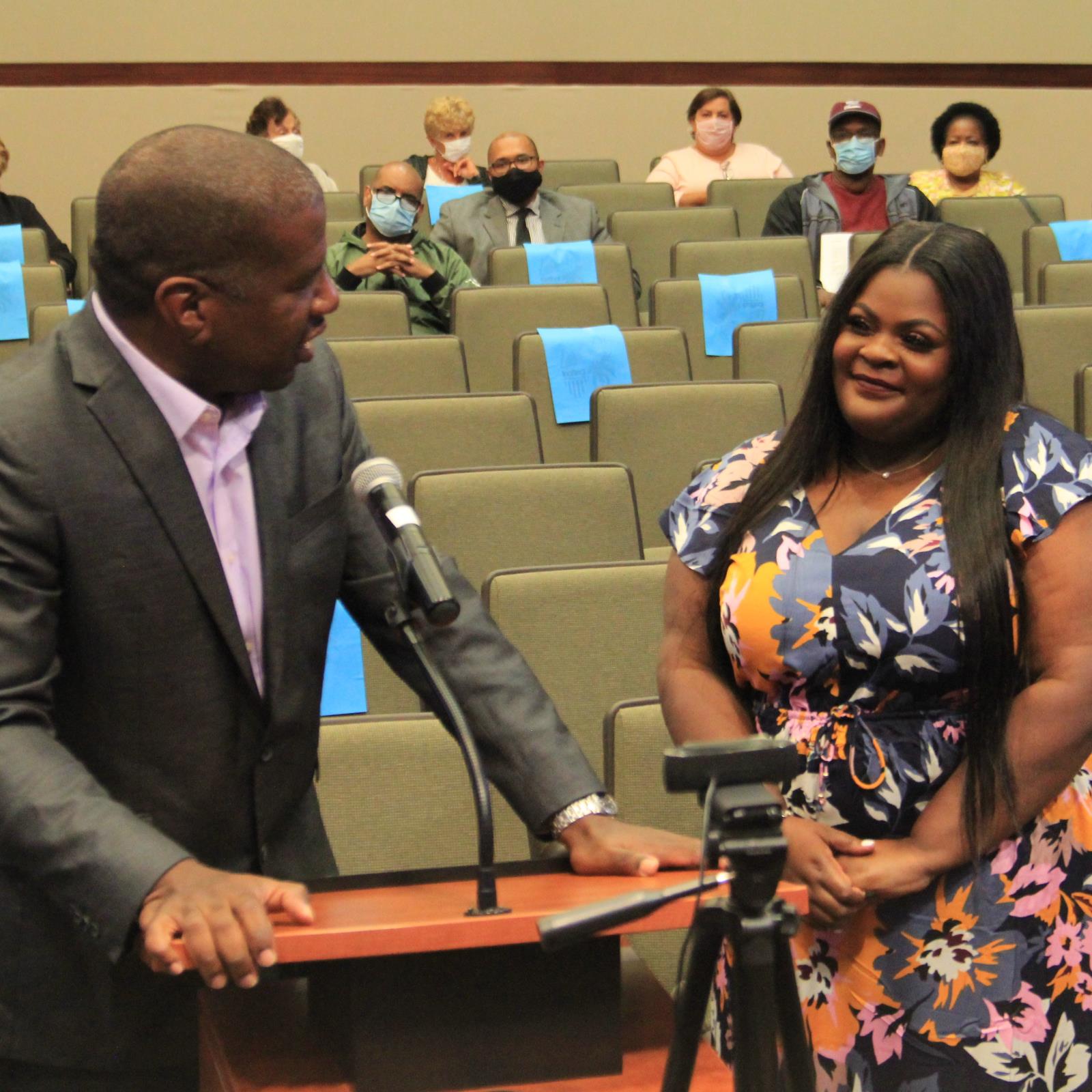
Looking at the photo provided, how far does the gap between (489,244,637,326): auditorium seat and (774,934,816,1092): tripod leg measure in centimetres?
372

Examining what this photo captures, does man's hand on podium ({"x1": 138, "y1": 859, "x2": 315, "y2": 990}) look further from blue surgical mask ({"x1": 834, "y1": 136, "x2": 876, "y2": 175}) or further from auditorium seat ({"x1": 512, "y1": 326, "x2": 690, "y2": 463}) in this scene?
blue surgical mask ({"x1": 834, "y1": 136, "x2": 876, "y2": 175})

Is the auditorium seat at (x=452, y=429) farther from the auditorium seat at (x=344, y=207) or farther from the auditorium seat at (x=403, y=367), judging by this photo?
the auditorium seat at (x=344, y=207)

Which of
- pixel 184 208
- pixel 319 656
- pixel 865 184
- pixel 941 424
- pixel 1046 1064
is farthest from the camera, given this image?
pixel 865 184

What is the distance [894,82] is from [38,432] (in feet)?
24.5

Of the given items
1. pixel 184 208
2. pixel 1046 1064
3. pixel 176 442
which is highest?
pixel 184 208

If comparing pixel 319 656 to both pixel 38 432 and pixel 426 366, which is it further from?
pixel 426 366

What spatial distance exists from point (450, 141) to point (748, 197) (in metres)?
1.19

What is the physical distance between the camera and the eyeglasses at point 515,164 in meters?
4.98

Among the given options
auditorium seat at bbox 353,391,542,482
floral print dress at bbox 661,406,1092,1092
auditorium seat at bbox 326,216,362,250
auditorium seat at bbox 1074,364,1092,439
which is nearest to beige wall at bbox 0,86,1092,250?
auditorium seat at bbox 326,216,362,250

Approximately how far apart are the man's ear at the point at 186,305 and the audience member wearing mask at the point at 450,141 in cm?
484

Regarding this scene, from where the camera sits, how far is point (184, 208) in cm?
111

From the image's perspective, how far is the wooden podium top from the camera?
95 centimetres

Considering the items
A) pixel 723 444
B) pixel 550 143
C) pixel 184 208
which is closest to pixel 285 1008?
pixel 184 208

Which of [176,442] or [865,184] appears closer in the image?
[176,442]
